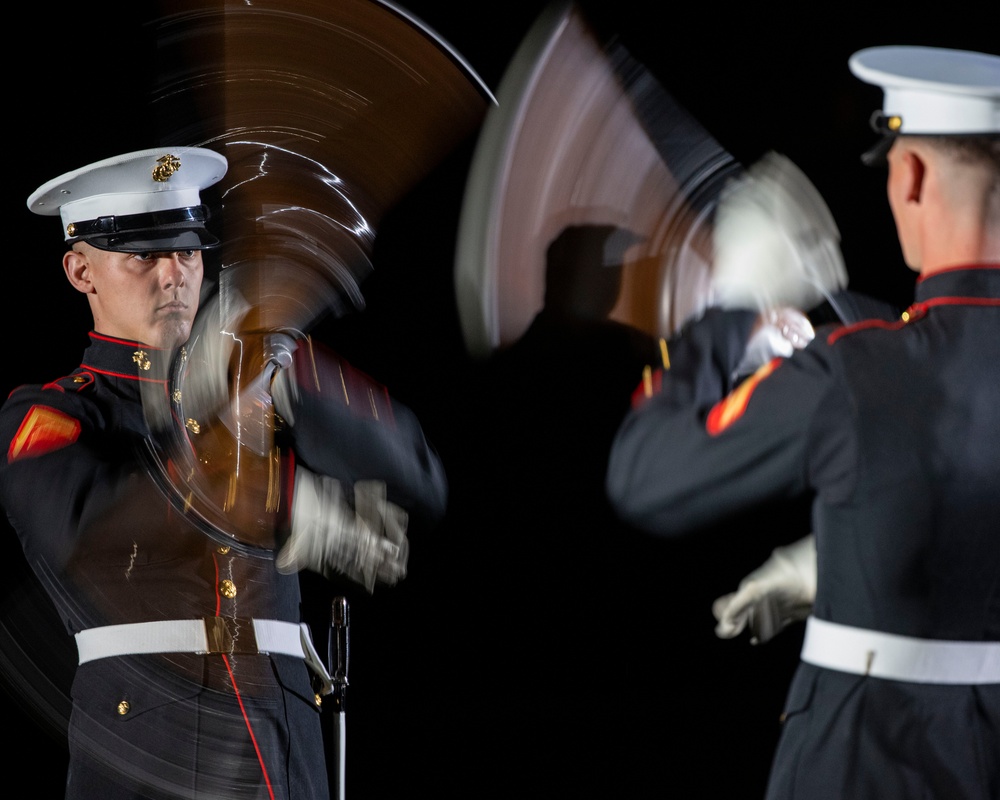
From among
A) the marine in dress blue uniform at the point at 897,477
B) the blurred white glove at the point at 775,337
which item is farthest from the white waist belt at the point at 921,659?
the blurred white glove at the point at 775,337

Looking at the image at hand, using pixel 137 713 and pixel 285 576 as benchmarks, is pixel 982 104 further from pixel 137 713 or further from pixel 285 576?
pixel 137 713

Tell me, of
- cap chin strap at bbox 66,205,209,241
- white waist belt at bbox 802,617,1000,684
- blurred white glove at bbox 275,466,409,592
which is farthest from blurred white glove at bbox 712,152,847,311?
cap chin strap at bbox 66,205,209,241

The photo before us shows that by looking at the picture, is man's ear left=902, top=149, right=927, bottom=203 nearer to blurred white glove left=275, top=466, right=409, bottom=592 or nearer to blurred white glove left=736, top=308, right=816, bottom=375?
blurred white glove left=736, top=308, right=816, bottom=375

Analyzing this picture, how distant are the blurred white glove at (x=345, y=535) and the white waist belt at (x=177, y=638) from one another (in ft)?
0.42

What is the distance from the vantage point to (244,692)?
1925 mm

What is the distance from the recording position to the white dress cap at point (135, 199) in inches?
85.4

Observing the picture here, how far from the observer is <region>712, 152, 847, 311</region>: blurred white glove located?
1.55 m

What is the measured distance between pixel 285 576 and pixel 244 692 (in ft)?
0.73

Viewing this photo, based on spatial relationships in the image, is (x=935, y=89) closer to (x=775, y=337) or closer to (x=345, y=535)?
(x=775, y=337)

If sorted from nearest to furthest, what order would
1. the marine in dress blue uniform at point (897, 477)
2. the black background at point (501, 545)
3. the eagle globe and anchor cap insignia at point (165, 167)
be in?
the marine in dress blue uniform at point (897, 477) < the eagle globe and anchor cap insignia at point (165, 167) < the black background at point (501, 545)

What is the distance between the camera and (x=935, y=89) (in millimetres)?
1414

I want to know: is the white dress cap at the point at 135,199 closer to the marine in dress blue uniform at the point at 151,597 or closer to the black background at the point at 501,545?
the marine in dress blue uniform at the point at 151,597

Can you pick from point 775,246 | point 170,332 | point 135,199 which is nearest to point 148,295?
point 170,332

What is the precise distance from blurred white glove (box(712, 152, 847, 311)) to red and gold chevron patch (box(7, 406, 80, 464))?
1096 millimetres
